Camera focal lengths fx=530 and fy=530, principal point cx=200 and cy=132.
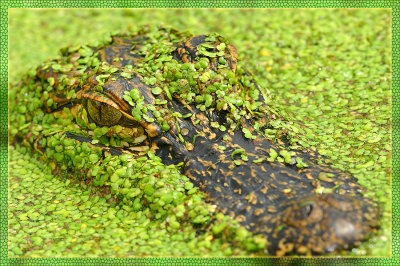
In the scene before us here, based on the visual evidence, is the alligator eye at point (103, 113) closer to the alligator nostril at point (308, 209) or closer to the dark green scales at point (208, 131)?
the dark green scales at point (208, 131)

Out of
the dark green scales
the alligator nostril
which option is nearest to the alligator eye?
the dark green scales

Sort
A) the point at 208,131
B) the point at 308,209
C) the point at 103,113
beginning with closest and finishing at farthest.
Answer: the point at 308,209 < the point at 208,131 < the point at 103,113

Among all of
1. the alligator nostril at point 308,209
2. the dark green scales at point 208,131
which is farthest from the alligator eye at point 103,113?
the alligator nostril at point 308,209

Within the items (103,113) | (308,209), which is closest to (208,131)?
(103,113)

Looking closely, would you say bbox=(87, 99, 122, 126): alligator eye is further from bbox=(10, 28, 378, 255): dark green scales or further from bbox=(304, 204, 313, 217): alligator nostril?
bbox=(304, 204, 313, 217): alligator nostril

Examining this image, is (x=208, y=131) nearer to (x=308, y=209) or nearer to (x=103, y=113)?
(x=103, y=113)

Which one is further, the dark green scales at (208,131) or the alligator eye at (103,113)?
the alligator eye at (103,113)
